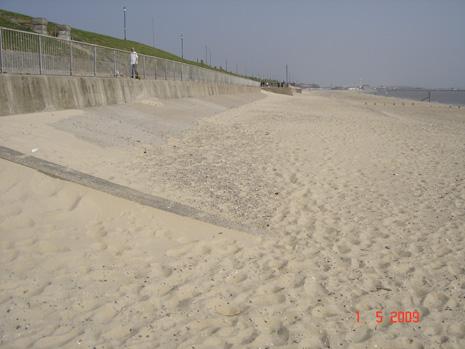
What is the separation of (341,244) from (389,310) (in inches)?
61.1

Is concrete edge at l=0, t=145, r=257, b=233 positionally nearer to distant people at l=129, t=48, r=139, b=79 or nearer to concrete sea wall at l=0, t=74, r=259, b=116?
concrete sea wall at l=0, t=74, r=259, b=116

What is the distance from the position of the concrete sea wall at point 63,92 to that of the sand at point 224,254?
0.57 meters

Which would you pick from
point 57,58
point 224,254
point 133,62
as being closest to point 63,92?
point 57,58

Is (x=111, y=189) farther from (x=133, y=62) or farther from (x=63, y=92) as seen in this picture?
(x=133, y=62)
